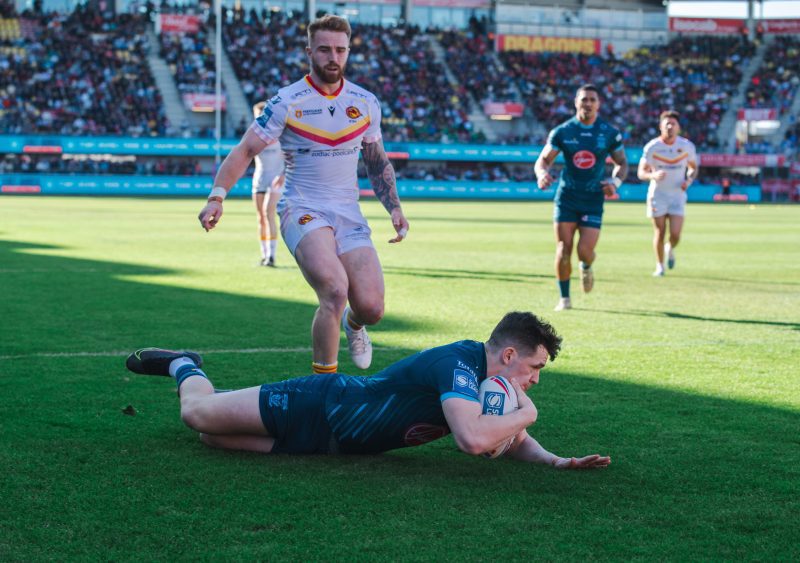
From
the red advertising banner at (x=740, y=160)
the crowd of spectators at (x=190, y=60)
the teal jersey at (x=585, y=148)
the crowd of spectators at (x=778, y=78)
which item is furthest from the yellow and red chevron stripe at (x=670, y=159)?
the crowd of spectators at (x=778, y=78)

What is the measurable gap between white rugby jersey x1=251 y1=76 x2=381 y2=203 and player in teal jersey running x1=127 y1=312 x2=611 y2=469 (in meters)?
2.07

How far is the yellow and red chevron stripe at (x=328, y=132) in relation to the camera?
6.77 meters

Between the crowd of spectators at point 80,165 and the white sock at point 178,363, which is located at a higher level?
the white sock at point 178,363

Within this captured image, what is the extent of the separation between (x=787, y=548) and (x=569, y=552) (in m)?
0.85

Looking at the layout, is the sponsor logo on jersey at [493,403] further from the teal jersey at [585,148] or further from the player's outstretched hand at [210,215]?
the teal jersey at [585,148]

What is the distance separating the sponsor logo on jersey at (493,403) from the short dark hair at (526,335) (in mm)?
236

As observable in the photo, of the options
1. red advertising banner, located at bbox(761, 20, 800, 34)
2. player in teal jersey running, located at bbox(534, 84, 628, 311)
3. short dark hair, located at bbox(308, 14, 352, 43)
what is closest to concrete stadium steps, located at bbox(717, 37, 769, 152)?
red advertising banner, located at bbox(761, 20, 800, 34)

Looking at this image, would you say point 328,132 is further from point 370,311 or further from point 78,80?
point 78,80

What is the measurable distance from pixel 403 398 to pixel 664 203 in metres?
12.3

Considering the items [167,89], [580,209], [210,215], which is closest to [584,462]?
[210,215]

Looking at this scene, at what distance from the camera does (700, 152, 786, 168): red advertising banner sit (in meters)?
57.1

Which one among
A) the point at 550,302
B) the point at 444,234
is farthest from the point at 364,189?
the point at 550,302

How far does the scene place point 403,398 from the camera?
4742 mm

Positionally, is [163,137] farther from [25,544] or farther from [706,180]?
[25,544]
